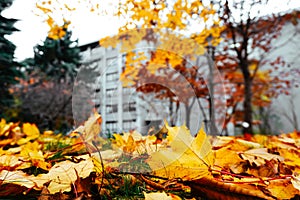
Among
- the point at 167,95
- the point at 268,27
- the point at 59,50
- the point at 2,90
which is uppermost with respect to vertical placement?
the point at 268,27

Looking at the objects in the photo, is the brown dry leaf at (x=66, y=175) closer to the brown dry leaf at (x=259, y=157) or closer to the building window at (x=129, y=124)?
the brown dry leaf at (x=259, y=157)

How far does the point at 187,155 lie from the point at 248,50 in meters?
4.57

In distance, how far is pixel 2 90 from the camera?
2.87 metres

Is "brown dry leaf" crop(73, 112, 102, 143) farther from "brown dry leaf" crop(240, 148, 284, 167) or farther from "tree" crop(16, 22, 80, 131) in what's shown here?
"tree" crop(16, 22, 80, 131)

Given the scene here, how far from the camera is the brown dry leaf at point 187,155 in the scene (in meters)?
0.36

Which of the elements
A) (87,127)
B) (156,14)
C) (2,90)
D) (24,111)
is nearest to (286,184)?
(87,127)

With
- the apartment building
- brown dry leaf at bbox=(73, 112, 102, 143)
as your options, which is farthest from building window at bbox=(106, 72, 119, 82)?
brown dry leaf at bbox=(73, 112, 102, 143)

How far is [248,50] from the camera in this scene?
454 cm

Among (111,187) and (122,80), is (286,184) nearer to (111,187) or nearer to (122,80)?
(111,187)

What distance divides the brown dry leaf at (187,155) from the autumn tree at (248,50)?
977mm

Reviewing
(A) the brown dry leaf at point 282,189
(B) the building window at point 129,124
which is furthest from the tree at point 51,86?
(A) the brown dry leaf at point 282,189

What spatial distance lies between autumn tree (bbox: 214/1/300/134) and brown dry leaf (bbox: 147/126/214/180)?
3.21ft

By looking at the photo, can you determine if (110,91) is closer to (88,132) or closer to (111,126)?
(111,126)

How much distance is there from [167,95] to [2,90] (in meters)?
2.13
